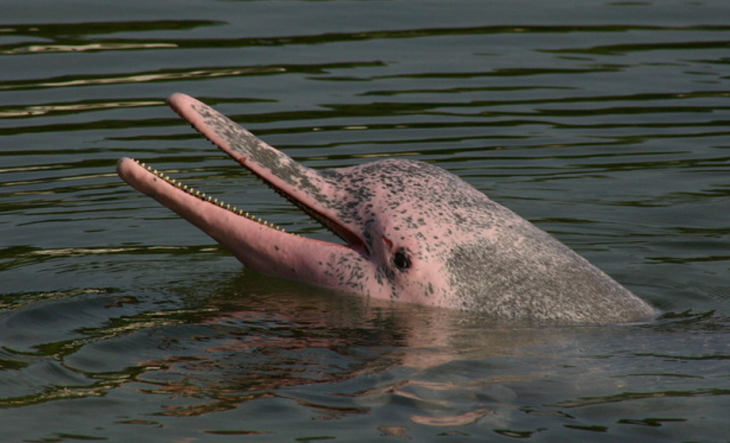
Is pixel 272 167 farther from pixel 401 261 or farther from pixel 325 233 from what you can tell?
pixel 325 233

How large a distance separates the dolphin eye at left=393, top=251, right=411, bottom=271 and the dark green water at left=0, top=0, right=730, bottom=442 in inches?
9.9

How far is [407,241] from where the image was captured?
7949mm

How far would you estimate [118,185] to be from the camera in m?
11.6

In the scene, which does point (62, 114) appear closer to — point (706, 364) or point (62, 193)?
point (62, 193)

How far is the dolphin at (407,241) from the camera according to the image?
7.96 meters

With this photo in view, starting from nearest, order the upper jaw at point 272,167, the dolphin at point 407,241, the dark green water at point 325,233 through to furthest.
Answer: the dark green water at point 325,233 < the dolphin at point 407,241 < the upper jaw at point 272,167

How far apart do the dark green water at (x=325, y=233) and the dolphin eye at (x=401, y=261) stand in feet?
0.82

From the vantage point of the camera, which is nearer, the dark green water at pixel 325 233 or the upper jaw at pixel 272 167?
the dark green water at pixel 325 233

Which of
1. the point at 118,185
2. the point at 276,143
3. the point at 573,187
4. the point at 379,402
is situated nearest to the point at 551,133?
the point at 573,187

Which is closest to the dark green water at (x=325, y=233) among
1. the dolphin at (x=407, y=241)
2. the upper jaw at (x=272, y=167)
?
the dolphin at (x=407, y=241)

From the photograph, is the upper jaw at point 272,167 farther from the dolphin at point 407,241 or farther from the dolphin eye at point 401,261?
the dolphin eye at point 401,261

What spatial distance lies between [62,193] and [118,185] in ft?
1.83

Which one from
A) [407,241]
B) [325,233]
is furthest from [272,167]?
[325,233]

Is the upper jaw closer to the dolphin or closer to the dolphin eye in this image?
the dolphin
